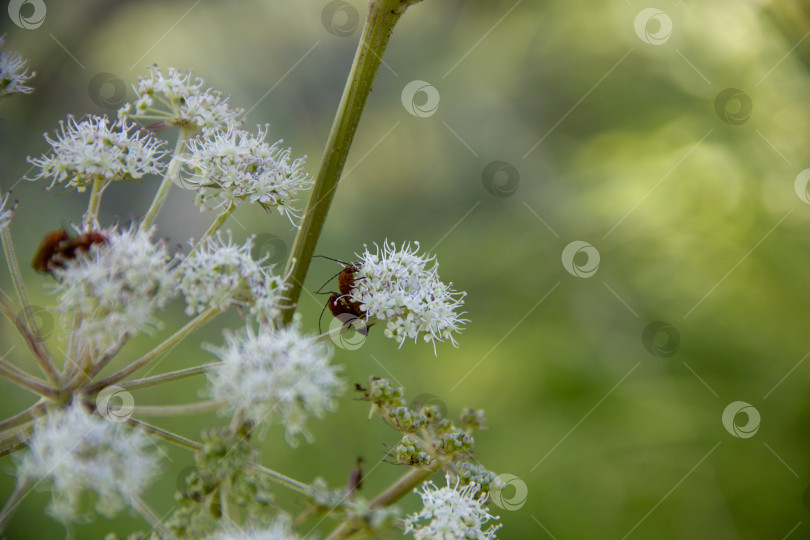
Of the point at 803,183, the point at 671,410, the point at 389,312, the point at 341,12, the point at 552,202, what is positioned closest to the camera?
the point at 389,312

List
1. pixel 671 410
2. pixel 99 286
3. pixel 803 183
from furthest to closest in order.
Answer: pixel 803 183 < pixel 671 410 < pixel 99 286

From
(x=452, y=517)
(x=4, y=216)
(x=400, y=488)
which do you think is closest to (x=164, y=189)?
(x=4, y=216)

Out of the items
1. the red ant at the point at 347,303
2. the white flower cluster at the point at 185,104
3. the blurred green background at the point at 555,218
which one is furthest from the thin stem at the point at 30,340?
the blurred green background at the point at 555,218

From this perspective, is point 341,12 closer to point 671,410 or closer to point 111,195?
point 111,195

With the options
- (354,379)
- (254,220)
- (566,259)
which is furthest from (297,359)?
(254,220)

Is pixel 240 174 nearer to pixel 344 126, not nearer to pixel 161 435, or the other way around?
pixel 344 126

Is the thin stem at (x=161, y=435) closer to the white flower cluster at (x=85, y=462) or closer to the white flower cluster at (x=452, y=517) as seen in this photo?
the white flower cluster at (x=85, y=462)

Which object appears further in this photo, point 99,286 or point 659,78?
point 659,78
